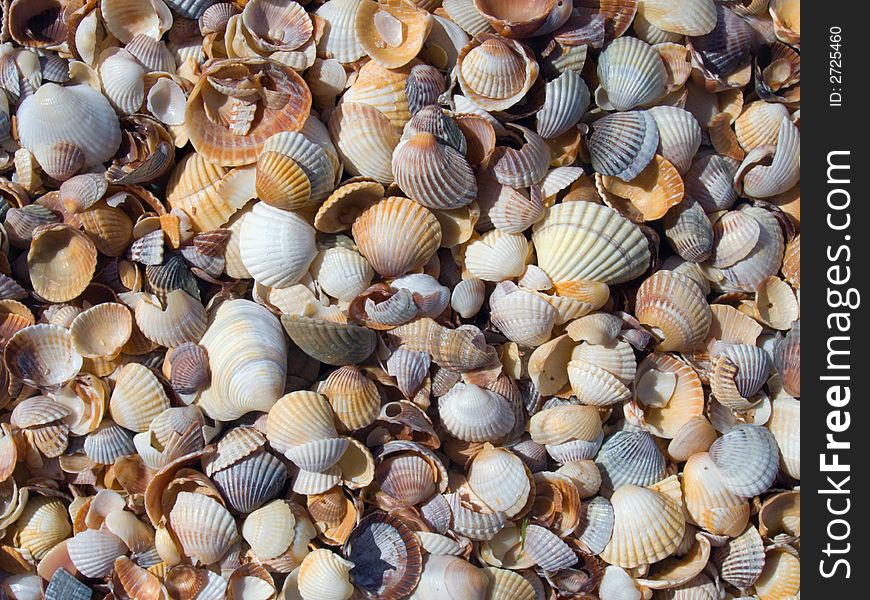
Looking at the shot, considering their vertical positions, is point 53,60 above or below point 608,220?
above

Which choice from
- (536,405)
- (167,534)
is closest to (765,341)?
(536,405)

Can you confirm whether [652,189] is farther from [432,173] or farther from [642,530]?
[642,530]

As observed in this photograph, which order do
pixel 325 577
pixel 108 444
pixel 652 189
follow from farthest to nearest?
pixel 652 189 → pixel 108 444 → pixel 325 577

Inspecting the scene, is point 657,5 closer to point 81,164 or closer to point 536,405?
point 536,405

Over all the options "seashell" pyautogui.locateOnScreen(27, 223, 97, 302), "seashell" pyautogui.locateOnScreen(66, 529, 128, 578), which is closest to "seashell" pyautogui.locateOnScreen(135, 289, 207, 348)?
"seashell" pyautogui.locateOnScreen(27, 223, 97, 302)

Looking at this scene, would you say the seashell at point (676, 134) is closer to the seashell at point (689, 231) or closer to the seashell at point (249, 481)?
the seashell at point (689, 231)

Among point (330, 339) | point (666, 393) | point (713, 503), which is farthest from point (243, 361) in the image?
point (713, 503)
